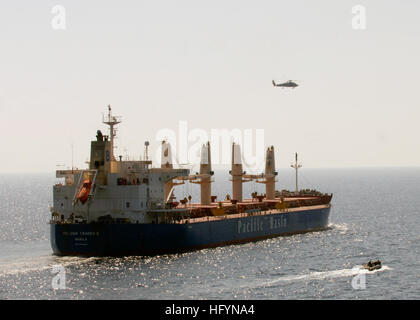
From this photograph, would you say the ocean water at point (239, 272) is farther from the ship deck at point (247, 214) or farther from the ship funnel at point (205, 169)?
the ship funnel at point (205, 169)

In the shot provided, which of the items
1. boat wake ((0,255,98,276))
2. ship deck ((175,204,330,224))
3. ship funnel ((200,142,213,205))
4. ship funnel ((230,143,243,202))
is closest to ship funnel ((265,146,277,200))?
ship deck ((175,204,330,224))

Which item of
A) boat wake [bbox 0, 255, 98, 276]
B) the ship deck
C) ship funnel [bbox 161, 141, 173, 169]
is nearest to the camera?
boat wake [bbox 0, 255, 98, 276]

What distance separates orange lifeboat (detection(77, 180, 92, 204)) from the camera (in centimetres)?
6700

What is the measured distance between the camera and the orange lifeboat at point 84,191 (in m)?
67.0

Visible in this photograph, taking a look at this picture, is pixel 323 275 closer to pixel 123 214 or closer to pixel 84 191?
pixel 123 214

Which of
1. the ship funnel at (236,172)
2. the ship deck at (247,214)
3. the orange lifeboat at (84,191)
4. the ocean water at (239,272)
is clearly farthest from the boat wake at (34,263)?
the ship funnel at (236,172)

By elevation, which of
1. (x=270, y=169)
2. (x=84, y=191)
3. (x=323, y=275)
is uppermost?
(x=270, y=169)

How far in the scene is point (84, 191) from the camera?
67625 millimetres

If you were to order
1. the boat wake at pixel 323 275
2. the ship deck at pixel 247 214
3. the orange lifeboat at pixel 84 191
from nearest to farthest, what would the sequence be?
1. the boat wake at pixel 323 275
2. the orange lifeboat at pixel 84 191
3. the ship deck at pixel 247 214

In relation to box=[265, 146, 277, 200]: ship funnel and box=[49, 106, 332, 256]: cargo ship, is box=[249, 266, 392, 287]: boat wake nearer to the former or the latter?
box=[49, 106, 332, 256]: cargo ship

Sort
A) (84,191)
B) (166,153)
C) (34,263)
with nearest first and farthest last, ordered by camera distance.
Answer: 1. (34,263)
2. (84,191)
3. (166,153)

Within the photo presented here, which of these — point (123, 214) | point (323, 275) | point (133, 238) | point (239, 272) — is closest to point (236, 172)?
point (123, 214)
